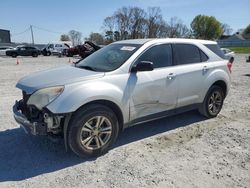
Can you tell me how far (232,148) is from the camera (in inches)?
167

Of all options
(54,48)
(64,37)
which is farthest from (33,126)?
(64,37)

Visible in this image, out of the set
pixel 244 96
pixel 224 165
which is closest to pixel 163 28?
pixel 244 96

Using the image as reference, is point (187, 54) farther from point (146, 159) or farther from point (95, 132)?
point (95, 132)

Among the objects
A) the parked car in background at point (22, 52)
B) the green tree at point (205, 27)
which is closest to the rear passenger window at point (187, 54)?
the parked car in background at point (22, 52)

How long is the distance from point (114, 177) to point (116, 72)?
1.58 metres

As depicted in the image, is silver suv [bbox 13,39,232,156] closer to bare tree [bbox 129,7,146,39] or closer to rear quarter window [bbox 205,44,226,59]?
→ rear quarter window [bbox 205,44,226,59]

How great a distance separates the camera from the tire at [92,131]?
3596 millimetres

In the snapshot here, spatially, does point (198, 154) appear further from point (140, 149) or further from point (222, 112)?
point (222, 112)

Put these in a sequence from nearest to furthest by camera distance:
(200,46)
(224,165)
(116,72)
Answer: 1. (224,165)
2. (116,72)
3. (200,46)

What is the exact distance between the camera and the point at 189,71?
16.1ft

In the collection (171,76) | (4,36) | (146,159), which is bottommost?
(146,159)

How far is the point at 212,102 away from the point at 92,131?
304 centimetres

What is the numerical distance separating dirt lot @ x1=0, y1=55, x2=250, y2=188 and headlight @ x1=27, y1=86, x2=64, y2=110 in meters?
0.90

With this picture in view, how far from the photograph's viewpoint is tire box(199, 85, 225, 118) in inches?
214
